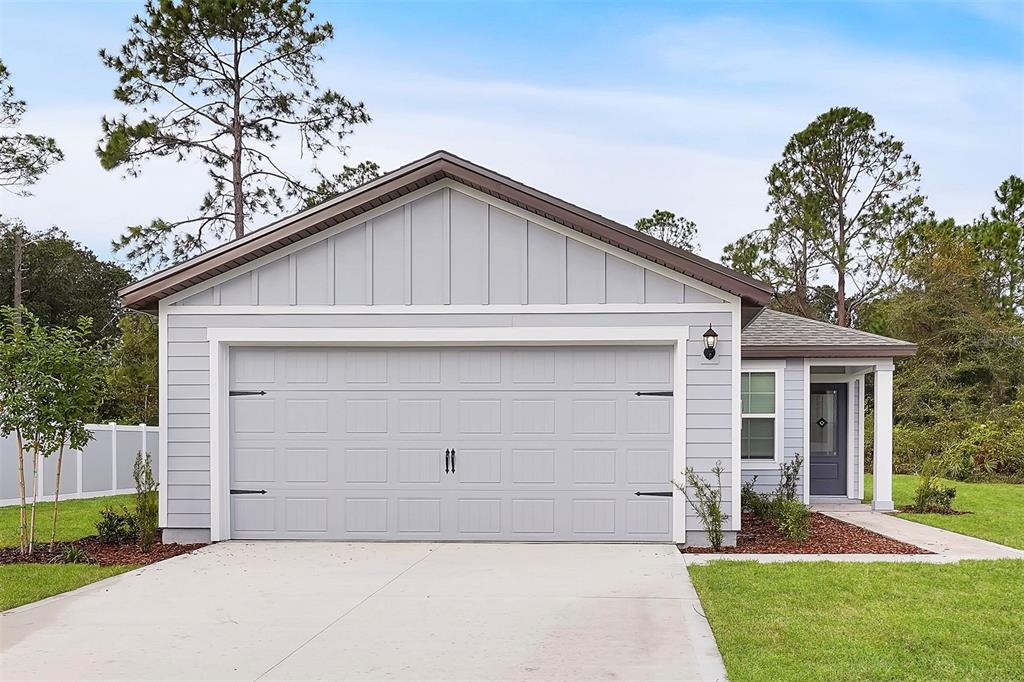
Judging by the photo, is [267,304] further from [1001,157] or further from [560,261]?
[1001,157]

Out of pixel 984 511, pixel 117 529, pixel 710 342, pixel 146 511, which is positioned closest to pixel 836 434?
pixel 984 511

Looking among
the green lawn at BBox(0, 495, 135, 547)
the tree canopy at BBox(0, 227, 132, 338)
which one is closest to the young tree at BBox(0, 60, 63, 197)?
the tree canopy at BBox(0, 227, 132, 338)

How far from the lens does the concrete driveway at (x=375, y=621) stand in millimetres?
5695

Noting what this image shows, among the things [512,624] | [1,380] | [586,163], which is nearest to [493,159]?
[586,163]

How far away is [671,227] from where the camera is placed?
34531mm

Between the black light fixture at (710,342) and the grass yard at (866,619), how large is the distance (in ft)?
7.45

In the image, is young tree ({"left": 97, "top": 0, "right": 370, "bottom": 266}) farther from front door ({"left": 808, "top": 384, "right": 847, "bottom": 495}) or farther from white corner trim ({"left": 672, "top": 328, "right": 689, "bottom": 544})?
white corner trim ({"left": 672, "top": 328, "right": 689, "bottom": 544})

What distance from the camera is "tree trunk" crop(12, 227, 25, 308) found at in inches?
1289

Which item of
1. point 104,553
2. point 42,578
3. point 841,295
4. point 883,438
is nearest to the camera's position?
point 42,578

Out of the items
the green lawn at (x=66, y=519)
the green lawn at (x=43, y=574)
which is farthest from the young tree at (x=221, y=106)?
the green lawn at (x=43, y=574)

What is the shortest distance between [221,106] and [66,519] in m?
12.8

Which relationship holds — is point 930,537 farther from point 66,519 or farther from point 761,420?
point 66,519

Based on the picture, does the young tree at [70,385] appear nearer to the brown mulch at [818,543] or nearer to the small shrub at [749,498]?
the brown mulch at [818,543]

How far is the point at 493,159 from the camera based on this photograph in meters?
25.5
